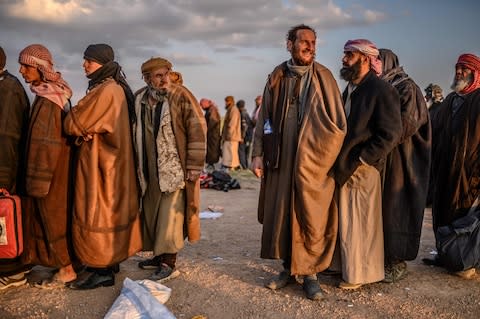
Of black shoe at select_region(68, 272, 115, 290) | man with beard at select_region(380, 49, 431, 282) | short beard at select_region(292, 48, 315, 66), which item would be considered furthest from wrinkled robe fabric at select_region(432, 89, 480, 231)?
black shoe at select_region(68, 272, 115, 290)

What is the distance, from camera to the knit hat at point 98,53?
4145 mm

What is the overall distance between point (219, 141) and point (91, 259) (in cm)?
941

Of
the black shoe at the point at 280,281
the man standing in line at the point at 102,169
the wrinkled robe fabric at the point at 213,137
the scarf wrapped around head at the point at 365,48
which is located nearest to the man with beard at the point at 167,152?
the man standing in line at the point at 102,169

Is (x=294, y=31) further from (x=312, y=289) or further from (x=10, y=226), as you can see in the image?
(x=10, y=226)

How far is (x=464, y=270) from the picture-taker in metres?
4.62

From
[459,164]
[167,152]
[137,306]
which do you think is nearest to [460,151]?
[459,164]

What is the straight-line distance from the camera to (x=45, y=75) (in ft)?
13.4

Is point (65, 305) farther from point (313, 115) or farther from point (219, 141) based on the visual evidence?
point (219, 141)

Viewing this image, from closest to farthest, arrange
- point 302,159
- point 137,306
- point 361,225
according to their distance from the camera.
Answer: point 137,306 < point 302,159 < point 361,225

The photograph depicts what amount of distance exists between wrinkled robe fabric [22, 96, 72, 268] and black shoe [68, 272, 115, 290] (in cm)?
21

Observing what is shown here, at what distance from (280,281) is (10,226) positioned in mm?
2296

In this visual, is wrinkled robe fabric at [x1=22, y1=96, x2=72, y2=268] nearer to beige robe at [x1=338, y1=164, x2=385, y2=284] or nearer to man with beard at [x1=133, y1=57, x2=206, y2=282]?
man with beard at [x1=133, y1=57, x2=206, y2=282]

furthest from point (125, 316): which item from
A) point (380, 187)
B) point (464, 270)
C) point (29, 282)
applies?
point (464, 270)

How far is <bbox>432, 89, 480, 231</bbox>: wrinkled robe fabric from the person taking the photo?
15.4 feet
